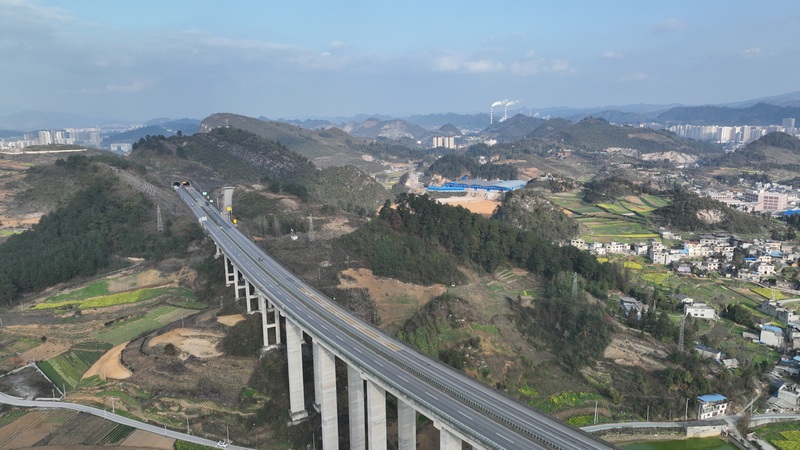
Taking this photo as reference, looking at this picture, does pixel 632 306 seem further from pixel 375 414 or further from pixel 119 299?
pixel 119 299

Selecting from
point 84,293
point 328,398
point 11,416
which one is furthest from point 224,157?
point 328,398

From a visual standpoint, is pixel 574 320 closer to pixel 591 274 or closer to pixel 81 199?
pixel 591 274

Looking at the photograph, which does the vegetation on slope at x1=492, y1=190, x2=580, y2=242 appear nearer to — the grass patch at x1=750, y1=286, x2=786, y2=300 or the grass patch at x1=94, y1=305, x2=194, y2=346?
the grass patch at x1=750, y1=286, x2=786, y2=300

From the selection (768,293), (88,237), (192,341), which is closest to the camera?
Result: (192,341)

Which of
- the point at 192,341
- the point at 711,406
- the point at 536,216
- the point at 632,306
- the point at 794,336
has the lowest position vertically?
the point at 711,406

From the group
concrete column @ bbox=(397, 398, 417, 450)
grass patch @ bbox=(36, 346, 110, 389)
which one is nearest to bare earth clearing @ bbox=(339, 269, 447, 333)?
concrete column @ bbox=(397, 398, 417, 450)

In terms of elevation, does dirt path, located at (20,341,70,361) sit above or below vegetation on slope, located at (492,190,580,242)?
below

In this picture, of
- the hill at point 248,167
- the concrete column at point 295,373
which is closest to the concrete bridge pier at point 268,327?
the concrete column at point 295,373
